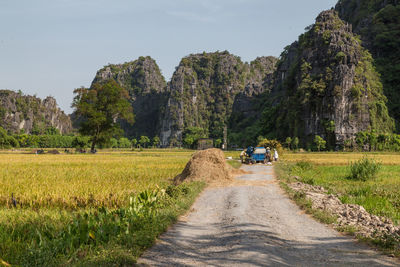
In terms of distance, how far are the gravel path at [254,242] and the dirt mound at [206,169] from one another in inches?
288

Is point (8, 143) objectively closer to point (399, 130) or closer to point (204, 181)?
point (204, 181)

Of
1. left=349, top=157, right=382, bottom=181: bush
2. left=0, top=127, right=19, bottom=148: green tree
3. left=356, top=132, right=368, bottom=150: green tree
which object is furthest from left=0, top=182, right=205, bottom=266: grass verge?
left=0, top=127, right=19, bottom=148: green tree

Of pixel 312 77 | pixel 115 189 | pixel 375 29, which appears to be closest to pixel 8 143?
pixel 312 77

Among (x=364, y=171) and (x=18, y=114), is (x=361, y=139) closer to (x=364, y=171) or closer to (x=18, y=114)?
(x=364, y=171)

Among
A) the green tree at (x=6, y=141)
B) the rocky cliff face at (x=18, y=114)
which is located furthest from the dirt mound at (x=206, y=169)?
the rocky cliff face at (x=18, y=114)

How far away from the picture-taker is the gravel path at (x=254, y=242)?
18.6 ft

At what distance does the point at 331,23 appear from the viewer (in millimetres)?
109562

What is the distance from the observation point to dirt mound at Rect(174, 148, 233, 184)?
725 inches

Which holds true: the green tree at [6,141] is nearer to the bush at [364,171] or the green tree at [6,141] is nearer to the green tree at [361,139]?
the green tree at [361,139]

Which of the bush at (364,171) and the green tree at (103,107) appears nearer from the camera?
the bush at (364,171)

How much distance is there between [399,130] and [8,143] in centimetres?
12077

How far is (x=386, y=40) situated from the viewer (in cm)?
11800

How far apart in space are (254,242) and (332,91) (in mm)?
96799

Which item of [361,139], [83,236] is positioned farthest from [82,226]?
[361,139]
